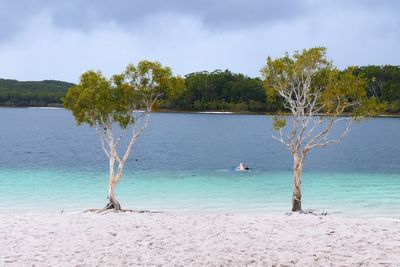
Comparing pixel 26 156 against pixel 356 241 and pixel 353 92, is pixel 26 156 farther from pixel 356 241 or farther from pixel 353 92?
pixel 356 241

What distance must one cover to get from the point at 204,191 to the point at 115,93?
40.5 ft

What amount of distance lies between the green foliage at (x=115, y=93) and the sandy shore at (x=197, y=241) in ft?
20.6

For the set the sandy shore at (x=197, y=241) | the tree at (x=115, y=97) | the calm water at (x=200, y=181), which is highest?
the tree at (x=115, y=97)

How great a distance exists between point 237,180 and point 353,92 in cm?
1754

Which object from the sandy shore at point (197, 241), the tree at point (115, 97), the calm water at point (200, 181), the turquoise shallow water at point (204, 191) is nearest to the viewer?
the sandy shore at point (197, 241)

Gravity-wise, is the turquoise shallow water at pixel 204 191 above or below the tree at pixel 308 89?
below

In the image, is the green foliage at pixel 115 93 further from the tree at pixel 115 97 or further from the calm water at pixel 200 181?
the calm water at pixel 200 181

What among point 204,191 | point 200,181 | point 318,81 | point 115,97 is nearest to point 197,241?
point 115,97

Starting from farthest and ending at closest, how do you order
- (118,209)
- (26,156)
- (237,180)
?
(26,156) < (237,180) < (118,209)

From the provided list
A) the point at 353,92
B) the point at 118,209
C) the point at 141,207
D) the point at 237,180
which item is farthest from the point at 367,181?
the point at 118,209

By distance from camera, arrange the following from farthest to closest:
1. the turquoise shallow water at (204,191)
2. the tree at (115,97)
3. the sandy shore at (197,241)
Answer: the turquoise shallow water at (204,191) → the tree at (115,97) → the sandy shore at (197,241)

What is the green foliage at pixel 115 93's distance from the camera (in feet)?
85.3

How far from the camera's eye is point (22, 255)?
51.6 feet

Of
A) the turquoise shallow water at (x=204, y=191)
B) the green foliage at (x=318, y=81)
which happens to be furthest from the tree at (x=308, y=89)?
Answer: the turquoise shallow water at (x=204, y=191)
